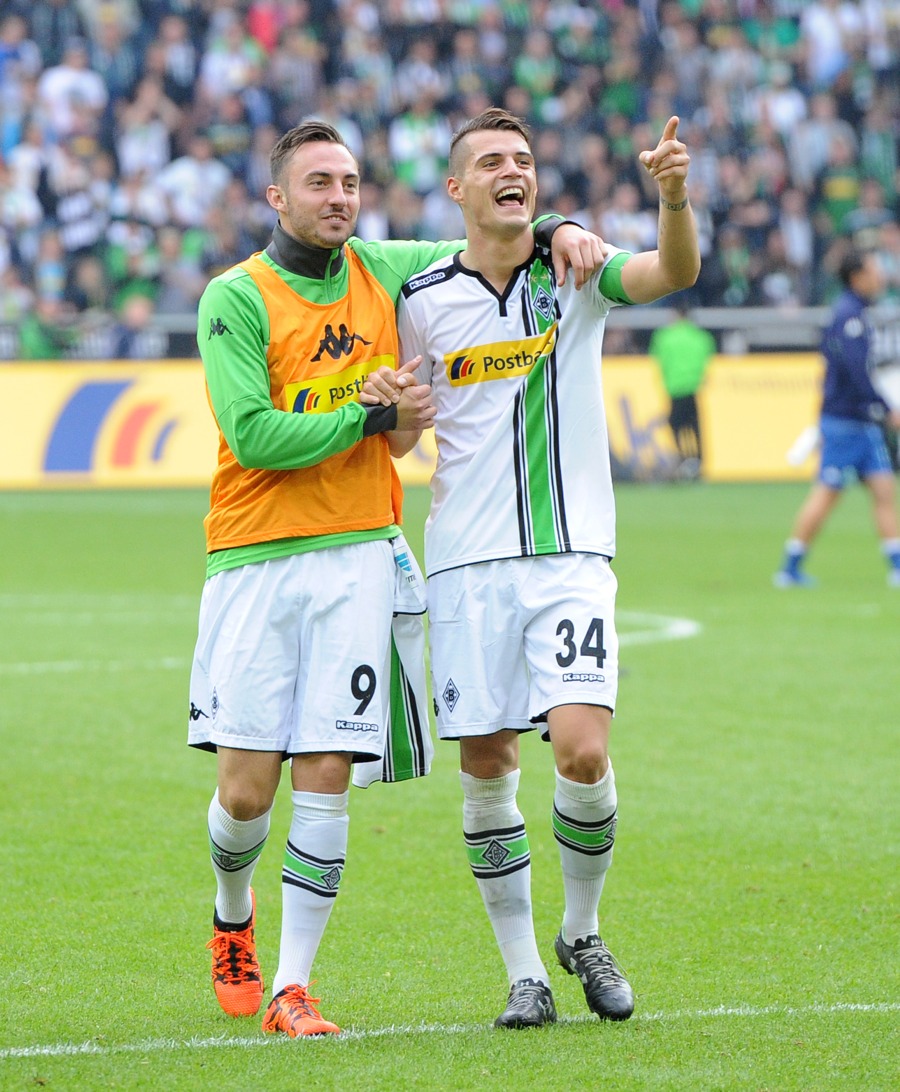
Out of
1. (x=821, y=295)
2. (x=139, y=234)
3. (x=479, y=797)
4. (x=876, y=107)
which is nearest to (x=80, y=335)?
(x=139, y=234)

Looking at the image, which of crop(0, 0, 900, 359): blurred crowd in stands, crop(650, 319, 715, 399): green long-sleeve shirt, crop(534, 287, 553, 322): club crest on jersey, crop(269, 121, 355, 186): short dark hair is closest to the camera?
crop(269, 121, 355, 186): short dark hair

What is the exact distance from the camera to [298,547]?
4531 millimetres

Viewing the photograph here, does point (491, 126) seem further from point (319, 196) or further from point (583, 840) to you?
point (583, 840)

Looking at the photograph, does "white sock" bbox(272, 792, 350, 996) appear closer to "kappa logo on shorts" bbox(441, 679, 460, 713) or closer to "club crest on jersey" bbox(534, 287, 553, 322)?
"kappa logo on shorts" bbox(441, 679, 460, 713)

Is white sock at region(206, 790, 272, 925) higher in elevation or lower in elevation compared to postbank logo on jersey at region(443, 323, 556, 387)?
lower

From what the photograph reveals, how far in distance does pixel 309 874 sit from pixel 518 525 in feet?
3.47

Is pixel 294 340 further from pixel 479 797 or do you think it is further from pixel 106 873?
pixel 106 873

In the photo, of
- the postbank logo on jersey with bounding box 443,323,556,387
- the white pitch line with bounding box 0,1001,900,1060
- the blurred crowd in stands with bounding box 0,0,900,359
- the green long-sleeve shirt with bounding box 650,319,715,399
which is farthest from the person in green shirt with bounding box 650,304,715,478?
the white pitch line with bounding box 0,1001,900,1060

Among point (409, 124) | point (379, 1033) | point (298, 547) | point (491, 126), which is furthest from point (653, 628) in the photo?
point (409, 124)

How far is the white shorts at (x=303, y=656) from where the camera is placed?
4.46 m

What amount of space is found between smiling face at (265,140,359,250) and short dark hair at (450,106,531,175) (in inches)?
12.9

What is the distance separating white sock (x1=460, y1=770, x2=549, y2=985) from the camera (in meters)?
4.66

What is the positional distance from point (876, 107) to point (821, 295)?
412 centimetres

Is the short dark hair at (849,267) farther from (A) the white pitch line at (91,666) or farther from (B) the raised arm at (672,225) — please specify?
(B) the raised arm at (672,225)
